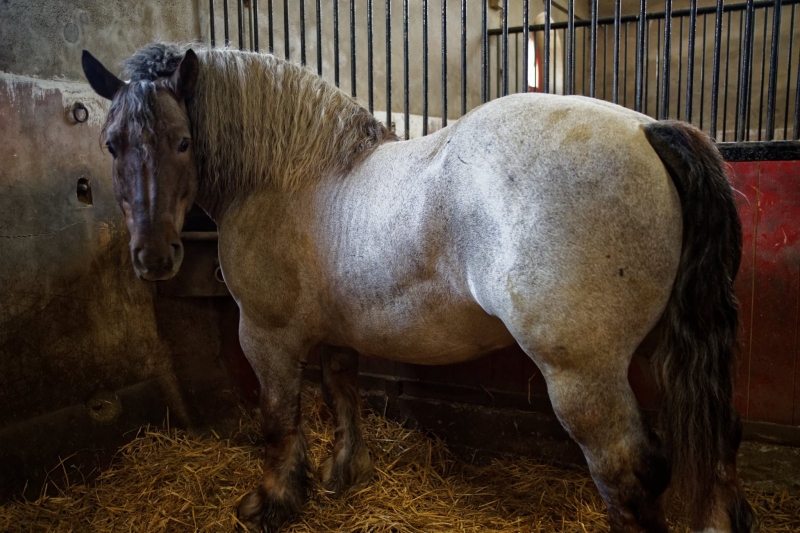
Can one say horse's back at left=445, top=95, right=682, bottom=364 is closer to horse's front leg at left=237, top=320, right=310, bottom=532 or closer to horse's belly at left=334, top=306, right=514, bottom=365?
horse's belly at left=334, top=306, right=514, bottom=365

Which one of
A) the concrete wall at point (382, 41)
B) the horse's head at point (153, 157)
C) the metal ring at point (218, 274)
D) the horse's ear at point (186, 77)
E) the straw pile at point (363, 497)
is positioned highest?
the concrete wall at point (382, 41)

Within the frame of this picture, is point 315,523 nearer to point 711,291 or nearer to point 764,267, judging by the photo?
point 711,291

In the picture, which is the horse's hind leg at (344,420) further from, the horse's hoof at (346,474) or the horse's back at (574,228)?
the horse's back at (574,228)

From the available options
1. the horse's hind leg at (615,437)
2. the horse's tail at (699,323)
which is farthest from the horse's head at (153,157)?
the horse's tail at (699,323)

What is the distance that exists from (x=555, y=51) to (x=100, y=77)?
408 cm

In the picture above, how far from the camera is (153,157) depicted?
1.91 meters

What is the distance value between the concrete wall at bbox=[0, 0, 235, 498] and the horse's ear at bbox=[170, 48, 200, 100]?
894 mm

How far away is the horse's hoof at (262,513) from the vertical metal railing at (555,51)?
1654 millimetres

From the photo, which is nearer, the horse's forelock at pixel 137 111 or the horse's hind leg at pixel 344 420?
the horse's forelock at pixel 137 111

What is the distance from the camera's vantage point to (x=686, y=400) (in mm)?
1513

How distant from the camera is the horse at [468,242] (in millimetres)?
1458

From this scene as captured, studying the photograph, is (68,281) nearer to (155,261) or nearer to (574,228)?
(155,261)

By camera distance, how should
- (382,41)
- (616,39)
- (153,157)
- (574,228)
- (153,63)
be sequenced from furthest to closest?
(382,41), (616,39), (153,63), (153,157), (574,228)

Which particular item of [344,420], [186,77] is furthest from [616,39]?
[344,420]
